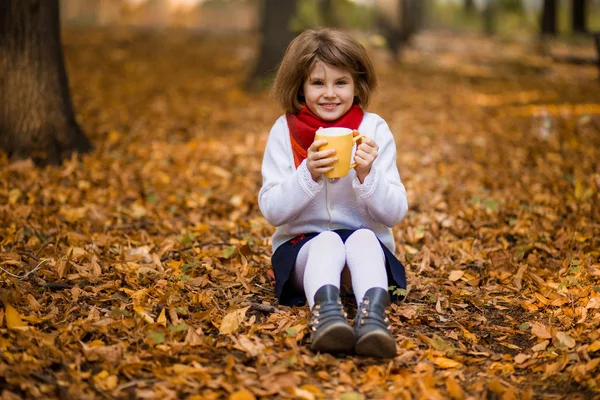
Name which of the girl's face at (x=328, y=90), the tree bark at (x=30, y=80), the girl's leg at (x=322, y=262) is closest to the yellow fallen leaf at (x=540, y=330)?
the girl's leg at (x=322, y=262)

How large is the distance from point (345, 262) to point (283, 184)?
49 cm

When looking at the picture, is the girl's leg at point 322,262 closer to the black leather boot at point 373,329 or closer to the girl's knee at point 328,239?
the girl's knee at point 328,239

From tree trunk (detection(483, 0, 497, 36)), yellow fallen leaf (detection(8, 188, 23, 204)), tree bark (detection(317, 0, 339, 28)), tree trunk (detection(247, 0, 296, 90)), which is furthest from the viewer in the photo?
tree trunk (detection(483, 0, 497, 36))

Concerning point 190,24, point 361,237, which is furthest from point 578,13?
point 361,237

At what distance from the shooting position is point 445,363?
275 cm

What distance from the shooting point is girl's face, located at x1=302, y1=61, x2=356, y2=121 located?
3.03 meters

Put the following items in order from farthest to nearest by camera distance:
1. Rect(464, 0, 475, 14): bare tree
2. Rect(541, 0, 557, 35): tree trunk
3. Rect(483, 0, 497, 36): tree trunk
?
Rect(464, 0, 475, 14): bare tree → Rect(483, 0, 497, 36): tree trunk → Rect(541, 0, 557, 35): tree trunk

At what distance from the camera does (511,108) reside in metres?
8.84

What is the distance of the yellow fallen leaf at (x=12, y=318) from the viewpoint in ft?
9.02

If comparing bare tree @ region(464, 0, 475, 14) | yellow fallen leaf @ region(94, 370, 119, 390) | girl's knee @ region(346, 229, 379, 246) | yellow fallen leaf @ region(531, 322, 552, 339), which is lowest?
yellow fallen leaf @ region(531, 322, 552, 339)

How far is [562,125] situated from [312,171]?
5.58m

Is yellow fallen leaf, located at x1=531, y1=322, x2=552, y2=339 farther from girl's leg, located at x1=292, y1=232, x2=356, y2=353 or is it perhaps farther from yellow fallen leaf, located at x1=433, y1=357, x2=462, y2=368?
girl's leg, located at x1=292, y1=232, x2=356, y2=353

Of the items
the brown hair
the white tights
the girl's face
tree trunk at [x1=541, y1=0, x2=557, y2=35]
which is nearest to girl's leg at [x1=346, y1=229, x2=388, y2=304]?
the white tights

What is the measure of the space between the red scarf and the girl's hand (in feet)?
0.87
